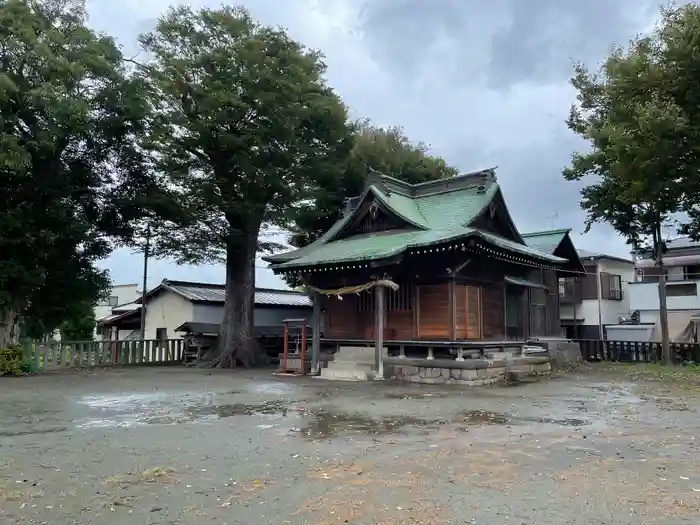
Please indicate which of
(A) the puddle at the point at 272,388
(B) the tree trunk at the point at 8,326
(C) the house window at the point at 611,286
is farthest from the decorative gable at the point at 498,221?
(B) the tree trunk at the point at 8,326

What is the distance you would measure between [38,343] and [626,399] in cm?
1755

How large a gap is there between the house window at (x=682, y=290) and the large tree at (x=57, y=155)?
26.0m

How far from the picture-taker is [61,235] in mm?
17281

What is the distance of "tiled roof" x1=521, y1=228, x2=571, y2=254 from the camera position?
23.5 meters

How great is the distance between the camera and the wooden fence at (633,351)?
20.6 metres

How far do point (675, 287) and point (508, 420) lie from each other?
2393cm

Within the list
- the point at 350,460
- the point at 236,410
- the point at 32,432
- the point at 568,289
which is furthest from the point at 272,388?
the point at 568,289

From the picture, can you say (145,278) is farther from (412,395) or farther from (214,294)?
(412,395)

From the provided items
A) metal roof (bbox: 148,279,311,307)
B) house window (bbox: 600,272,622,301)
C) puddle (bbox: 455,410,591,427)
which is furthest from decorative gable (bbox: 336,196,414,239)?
house window (bbox: 600,272,622,301)

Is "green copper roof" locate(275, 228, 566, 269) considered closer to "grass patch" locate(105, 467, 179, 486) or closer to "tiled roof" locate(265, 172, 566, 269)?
"tiled roof" locate(265, 172, 566, 269)

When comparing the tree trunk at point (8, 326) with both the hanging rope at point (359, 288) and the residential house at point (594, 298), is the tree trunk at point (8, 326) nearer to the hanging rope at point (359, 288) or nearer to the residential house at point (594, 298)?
the hanging rope at point (359, 288)

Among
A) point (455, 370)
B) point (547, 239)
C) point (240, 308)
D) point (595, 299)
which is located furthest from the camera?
point (595, 299)

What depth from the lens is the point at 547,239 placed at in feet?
79.3

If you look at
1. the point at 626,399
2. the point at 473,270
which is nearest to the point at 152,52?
the point at 473,270
